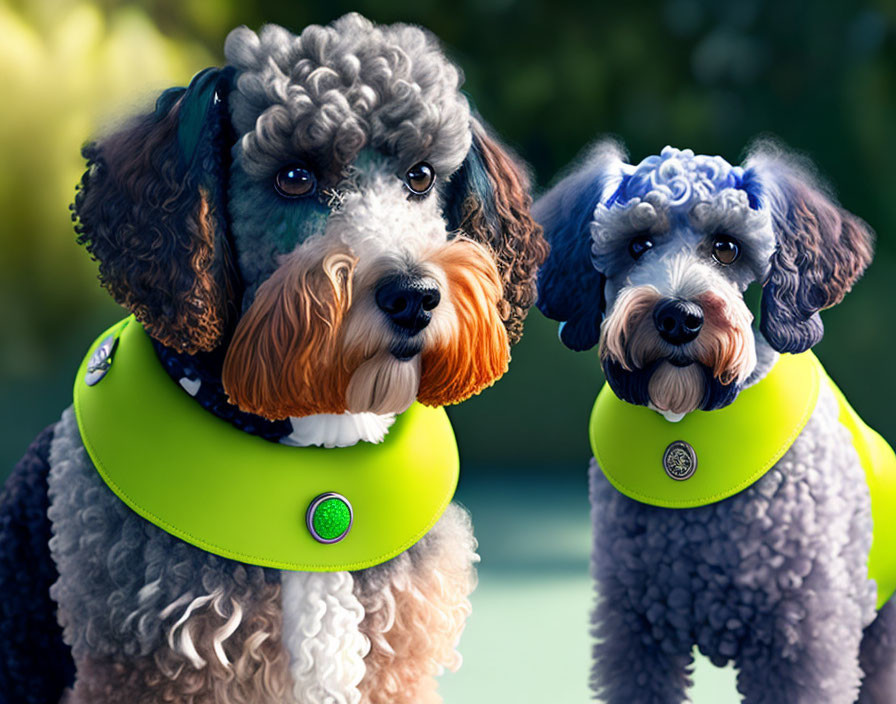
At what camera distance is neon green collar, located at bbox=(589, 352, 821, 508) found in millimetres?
2316

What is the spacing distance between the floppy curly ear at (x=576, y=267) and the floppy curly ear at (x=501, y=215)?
0.35 m

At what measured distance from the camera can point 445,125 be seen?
6.00 feet

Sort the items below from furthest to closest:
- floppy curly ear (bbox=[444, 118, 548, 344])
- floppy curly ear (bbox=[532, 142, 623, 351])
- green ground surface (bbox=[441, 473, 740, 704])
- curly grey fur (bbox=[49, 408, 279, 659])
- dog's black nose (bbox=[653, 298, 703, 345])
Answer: green ground surface (bbox=[441, 473, 740, 704]), floppy curly ear (bbox=[532, 142, 623, 351]), dog's black nose (bbox=[653, 298, 703, 345]), floppy curly ear (bbox=[444, 118, 548, 344]), curly grey fur (bbox=[49, 408, 279, 659])

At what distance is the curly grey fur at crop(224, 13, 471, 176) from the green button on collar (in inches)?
19.6

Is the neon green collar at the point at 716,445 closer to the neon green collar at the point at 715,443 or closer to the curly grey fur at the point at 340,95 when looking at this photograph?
the neon green collar at the point at 715,443

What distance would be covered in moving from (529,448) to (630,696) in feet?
9.13

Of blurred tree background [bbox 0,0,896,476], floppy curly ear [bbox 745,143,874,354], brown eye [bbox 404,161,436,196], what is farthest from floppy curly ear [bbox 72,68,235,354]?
blurred tree background [bbox 0,0,896,476]

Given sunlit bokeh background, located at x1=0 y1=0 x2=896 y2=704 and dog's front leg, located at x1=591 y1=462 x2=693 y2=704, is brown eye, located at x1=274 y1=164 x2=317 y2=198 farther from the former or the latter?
sunlit bokeh background, located at x1=0 y1=0 x2=896 y2=704

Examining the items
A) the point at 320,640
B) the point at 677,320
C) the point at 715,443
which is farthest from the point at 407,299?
the point at 715,443

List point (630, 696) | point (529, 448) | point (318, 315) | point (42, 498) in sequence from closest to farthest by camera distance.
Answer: point (318, 315)
point (42, 498)
point (630, 696)
point (529, 448)

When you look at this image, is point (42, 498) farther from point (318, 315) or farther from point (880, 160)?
point (880, 160)

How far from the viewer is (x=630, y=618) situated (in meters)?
2.43

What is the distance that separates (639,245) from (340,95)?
78cm

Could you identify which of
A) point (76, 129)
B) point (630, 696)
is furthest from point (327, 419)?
point (76, 129)
